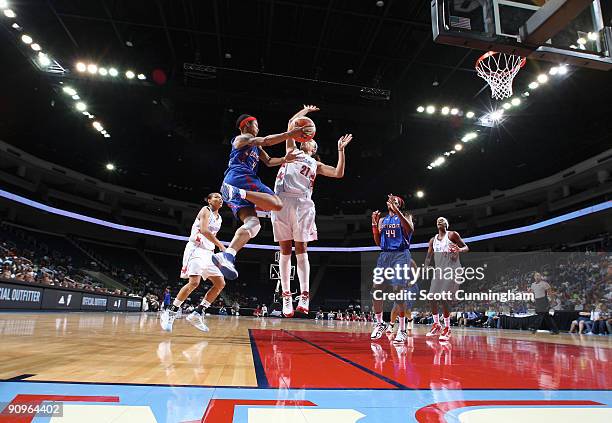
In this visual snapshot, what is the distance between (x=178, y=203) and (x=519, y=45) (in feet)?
103

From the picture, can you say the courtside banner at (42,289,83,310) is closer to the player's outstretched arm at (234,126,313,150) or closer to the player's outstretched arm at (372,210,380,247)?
the player's outstretched arm at (372,210,380,247)

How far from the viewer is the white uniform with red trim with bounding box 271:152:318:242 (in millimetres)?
4402

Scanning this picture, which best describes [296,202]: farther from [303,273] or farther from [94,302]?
[94,302]

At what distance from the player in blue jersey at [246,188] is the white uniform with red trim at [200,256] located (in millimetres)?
2404

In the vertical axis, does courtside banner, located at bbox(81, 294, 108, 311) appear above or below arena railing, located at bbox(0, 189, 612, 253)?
below

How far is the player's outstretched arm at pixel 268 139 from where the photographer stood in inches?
144

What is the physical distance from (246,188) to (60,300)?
44.0 ft

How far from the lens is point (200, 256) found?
263 inches

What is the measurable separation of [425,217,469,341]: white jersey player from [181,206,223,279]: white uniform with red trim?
3.56m

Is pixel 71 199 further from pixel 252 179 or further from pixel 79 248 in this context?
pixel 252 179

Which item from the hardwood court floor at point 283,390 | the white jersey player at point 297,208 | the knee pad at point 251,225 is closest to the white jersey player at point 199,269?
the white jersey player at point 297,208

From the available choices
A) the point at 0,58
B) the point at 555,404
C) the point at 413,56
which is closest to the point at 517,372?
the point at 555,404

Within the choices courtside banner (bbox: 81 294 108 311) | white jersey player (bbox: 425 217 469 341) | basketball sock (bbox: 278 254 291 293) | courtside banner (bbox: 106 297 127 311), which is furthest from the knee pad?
courtside banner (bbox: 106 297 127 311)

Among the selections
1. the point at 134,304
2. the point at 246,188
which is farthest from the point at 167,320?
the point at 134,304
